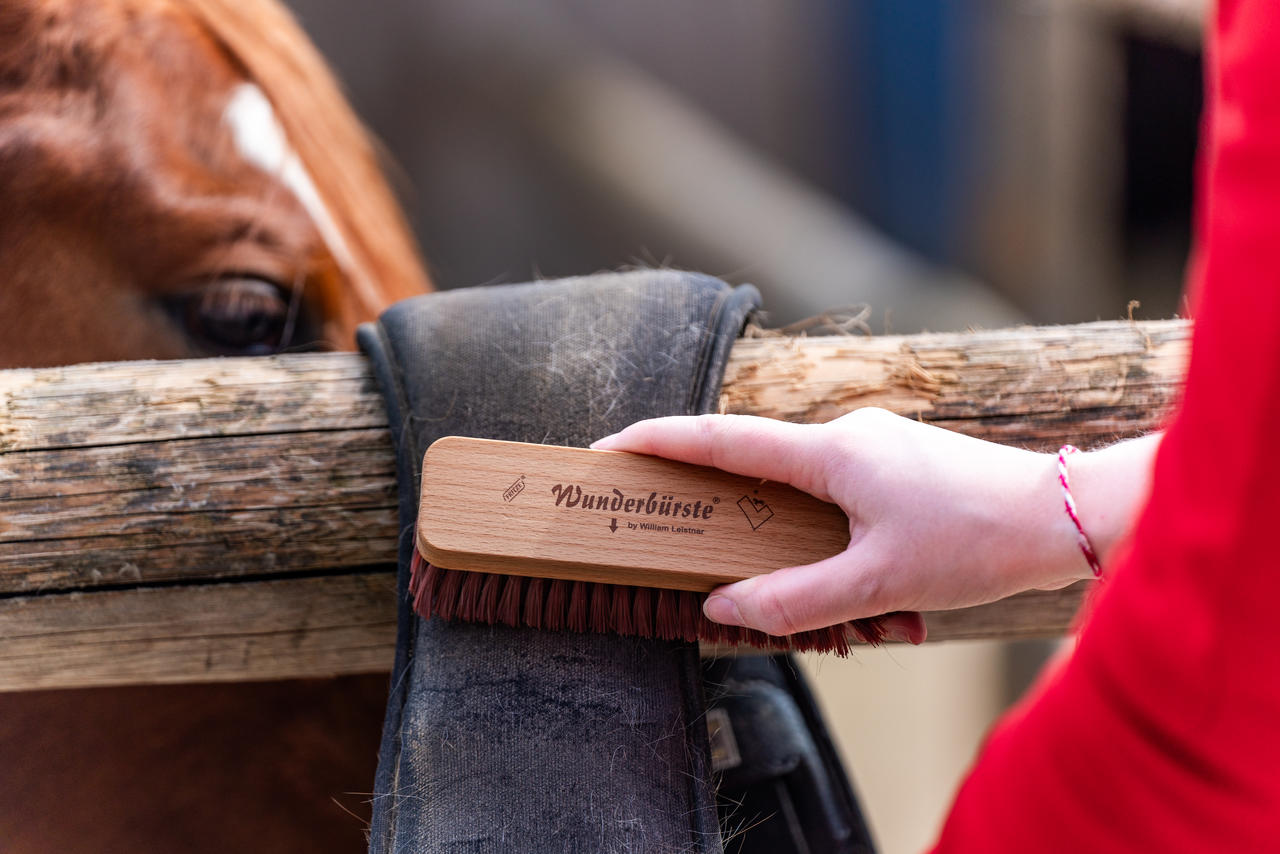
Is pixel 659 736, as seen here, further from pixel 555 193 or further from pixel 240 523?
pixel 555 193

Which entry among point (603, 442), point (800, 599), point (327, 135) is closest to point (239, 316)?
point (327, 135)

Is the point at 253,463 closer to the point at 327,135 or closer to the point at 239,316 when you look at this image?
the point at 239,316

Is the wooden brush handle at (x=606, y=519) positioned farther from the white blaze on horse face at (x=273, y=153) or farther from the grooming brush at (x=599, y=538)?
the white blaze on horse face at (x=273, y=153)

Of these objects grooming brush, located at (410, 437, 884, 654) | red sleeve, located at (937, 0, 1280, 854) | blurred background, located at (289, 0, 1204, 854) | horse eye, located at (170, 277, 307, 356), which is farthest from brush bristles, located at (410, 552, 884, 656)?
blurred background, located at (289, 0, 1204, 854)

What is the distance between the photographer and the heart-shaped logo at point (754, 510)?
1.21 feet

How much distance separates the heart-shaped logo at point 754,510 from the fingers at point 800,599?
0.02 meters

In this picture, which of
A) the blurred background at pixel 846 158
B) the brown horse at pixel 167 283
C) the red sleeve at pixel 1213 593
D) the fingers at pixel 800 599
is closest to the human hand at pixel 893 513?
the fingers at pixel 800 599

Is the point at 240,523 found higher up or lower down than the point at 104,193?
lower down

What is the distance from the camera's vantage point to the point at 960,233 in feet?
4.34

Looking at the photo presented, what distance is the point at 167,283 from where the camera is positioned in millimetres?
554

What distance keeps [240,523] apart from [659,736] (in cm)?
24

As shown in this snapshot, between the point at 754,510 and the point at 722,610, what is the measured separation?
0.05m

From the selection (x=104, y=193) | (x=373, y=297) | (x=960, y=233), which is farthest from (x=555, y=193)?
(x=960, y=233)

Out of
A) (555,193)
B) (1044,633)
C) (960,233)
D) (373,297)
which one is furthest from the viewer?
(960,233)
